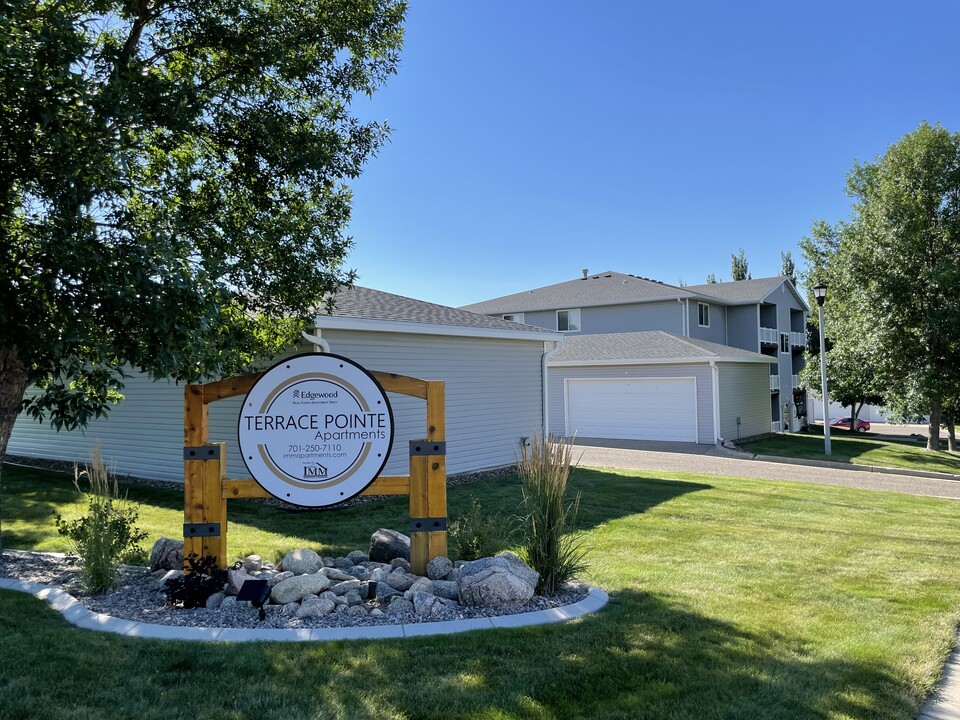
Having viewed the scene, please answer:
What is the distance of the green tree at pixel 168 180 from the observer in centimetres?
472

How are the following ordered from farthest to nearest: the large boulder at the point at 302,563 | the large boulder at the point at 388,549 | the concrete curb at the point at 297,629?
the large boulder at the point at 388,549 → the large boulder at the point at 302,563 → the concrete curb at the point at 297,629

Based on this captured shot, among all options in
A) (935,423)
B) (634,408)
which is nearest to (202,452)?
(634,408)

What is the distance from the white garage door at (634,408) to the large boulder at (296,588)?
18.3 m

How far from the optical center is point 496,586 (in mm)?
4645

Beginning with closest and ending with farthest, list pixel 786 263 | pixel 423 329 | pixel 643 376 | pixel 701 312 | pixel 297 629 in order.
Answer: pixel 297 629
pixel 423 329
pixel 643 376
pixel 701 312
pixel 786 263

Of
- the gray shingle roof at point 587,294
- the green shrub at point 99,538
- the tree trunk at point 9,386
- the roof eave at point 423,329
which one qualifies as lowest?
the green shrub at point 99,538

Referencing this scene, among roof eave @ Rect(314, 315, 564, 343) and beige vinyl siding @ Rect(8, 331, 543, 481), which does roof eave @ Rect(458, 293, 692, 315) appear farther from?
beige vinyl siding @ Rect(8, 331, 543, 481)

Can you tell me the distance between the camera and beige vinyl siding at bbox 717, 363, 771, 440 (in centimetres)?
2171

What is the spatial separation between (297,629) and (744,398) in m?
22.4

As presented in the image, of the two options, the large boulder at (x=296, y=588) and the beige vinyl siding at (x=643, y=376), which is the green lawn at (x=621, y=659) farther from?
the beige vinyl siding at (x=643, y=376)

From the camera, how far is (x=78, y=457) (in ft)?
49.1

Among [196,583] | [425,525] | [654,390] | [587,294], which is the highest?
[587,294]

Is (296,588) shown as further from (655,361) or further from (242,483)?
(655,361)

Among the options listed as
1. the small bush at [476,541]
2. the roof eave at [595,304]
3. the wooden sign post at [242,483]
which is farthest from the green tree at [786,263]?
the wooden sign post at [242,483]
